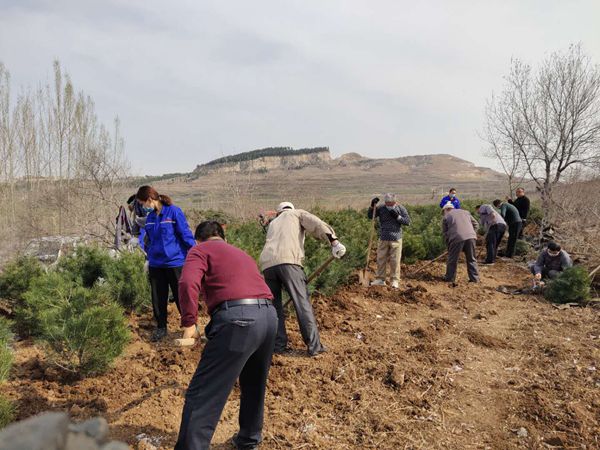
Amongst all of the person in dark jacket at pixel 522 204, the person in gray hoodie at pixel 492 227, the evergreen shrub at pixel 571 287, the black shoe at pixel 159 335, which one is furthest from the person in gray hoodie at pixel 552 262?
the black shoe at pixel 159 335

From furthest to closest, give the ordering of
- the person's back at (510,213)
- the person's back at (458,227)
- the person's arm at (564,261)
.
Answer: the person's back at (510,213) < the person's back at (458,227) < the person's arm at (564,261)

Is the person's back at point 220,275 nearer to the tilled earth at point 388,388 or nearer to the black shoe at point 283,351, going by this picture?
the tilled earth at point 388,388

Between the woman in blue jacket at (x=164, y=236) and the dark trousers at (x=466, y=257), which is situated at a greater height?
the woman in blue jacket at (x=164, y=236)

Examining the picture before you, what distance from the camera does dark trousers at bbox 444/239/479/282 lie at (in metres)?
8.52

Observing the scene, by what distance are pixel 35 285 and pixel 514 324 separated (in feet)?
20.5

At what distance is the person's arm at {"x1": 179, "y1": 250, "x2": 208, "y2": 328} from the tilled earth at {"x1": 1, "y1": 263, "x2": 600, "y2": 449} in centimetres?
112

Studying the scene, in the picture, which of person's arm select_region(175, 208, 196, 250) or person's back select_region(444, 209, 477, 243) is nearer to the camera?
person's arm select_region(175, 208, 196, 250)

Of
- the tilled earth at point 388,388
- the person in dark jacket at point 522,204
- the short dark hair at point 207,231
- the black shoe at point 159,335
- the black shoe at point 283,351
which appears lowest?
the tilled earth at point 388,388

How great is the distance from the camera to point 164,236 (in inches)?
185

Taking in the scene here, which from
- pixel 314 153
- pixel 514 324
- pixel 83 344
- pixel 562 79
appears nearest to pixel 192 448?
pixel 83 344

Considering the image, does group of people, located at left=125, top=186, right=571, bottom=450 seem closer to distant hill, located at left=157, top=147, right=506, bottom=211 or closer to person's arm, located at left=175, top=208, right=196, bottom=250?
person's arm, located at left=175, top=208, right=196, bottom=250

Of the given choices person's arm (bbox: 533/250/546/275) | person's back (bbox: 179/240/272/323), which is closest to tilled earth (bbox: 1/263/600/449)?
person's back (bbox: 179/240/272/323)

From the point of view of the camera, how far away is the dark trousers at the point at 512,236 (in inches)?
448

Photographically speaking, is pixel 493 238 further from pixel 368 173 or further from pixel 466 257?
pixel 368 173
